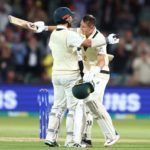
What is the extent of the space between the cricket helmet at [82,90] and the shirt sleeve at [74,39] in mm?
561

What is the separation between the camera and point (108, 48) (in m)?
22.1

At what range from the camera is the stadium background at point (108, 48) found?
824 inches

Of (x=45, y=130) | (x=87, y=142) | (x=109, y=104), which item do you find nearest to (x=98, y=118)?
(x=87, y=142)

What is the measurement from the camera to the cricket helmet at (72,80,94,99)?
38.6 ft

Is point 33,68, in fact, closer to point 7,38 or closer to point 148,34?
point 7,38

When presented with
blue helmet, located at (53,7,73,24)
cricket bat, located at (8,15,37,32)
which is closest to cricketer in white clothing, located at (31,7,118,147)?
blue helmet, located at (53,7,73,24)

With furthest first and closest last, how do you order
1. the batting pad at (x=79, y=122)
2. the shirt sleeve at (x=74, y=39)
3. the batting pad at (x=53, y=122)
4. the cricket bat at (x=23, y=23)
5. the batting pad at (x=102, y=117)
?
the cricket bat at (x=23, y=23), the batting pad at (x=102, y=117), the batting pad at (x=53, y=122), the batting pad at (x=79, y=122), the shirt sleeve at (x=74, y=39)

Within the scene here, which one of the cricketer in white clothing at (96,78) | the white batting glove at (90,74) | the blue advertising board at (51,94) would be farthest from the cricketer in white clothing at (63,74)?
the blue advertising board at (51,94)

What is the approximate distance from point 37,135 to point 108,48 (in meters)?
7.54

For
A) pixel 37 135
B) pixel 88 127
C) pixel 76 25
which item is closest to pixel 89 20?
pixel 88 127

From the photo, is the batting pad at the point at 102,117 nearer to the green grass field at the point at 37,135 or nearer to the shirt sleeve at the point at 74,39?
the green grass field at the point at 37,135

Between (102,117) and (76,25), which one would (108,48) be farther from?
(102,117)

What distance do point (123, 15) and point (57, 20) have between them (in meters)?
11.1

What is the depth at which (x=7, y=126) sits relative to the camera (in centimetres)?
1750
